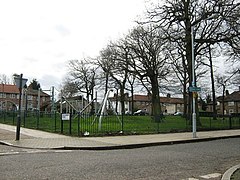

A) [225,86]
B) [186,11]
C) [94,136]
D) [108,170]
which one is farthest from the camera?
[225,86]

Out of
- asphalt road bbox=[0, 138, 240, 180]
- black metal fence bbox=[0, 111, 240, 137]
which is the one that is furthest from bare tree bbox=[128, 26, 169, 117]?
asphalt road bbox=[0, 138, 240, 180]

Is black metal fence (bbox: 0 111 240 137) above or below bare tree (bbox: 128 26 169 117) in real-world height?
below

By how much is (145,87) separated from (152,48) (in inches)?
354

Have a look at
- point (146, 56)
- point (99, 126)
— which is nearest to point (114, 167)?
point (99, 126)

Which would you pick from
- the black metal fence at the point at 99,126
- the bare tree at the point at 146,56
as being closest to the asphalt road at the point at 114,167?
the black metal fence at the point at 99,126

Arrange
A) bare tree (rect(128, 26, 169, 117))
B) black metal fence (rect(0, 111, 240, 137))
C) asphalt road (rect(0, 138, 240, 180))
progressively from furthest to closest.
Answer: bare tree (rect(128, 26, 169, 117)), black metal fence (rect(0, 111, 240, 137)), asphalt road (rect(0, 138, 240, 180))

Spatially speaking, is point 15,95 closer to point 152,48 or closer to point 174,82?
point 174,82

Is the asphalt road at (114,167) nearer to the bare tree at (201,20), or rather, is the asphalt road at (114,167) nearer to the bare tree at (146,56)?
the bare tree at (201,20)

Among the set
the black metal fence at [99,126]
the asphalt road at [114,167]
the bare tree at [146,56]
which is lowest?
the asphalt road at [114,167]

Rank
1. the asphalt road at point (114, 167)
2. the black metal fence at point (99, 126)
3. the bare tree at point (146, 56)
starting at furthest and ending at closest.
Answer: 1. the bare tree at point (146, 56)
2. the black metal fence at point (99, 126)
3. the asphalt road at point (114, 167)

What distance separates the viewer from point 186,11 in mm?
25688

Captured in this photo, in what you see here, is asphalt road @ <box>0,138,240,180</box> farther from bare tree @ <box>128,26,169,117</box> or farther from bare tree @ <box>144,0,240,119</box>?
bare tree @ <box>128,26,169,117</box>

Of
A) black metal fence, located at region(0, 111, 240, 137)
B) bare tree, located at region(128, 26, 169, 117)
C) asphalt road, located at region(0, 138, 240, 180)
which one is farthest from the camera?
bare tree, located at region(128, 26, 169, 117)

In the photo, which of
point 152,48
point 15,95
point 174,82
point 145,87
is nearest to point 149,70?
point 152,48
